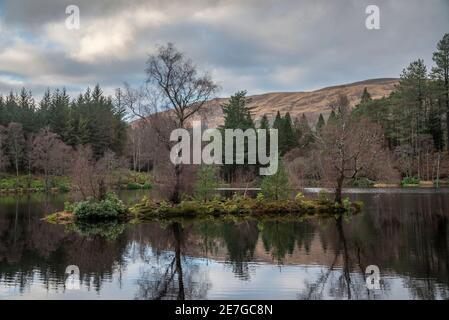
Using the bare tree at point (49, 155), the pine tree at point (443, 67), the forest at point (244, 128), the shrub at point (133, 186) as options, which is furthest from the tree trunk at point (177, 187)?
the pine tree at point (443, 67)

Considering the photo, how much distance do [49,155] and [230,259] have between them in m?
49.0

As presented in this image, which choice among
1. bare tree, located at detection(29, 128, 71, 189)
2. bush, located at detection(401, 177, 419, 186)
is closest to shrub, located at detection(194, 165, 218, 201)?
bare tree, located at detection(29, 128, 71, 189)

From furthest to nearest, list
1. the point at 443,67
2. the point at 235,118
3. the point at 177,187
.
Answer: the point at 235,118 → the point at 443,67 → the point at 177,187

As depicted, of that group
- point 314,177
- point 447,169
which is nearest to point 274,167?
point 314,177

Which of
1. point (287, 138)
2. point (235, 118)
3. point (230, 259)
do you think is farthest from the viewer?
point (287, 138)

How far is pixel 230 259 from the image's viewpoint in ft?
46.0

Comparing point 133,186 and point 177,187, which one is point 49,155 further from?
point 177,187

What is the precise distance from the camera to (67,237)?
18.6 m

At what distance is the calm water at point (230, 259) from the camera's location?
10.2 metres

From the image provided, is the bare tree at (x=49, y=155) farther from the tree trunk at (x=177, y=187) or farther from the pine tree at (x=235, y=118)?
the tree trunk at (x=177, y=187)

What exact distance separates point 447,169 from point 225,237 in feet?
173

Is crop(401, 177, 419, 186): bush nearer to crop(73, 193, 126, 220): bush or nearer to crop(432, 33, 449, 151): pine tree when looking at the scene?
crop(432, 33, 449, 151): pine tree

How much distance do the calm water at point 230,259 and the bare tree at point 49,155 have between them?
1391 inches

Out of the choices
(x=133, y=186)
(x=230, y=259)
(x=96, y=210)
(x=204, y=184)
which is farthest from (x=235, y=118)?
(x=230, y=259)
